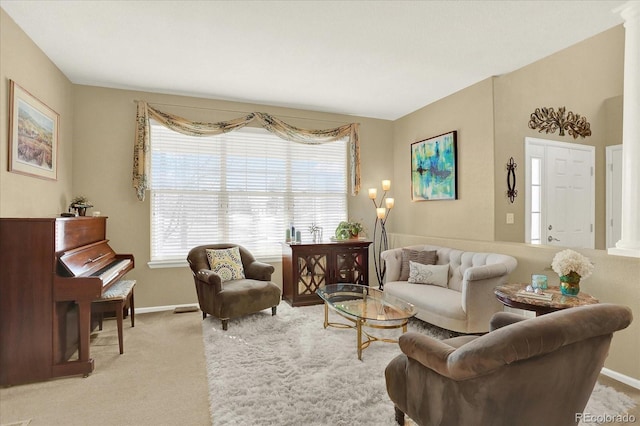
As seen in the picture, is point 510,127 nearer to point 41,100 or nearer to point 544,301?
point 544,301

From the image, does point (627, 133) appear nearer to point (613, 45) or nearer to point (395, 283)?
point (613, 45)

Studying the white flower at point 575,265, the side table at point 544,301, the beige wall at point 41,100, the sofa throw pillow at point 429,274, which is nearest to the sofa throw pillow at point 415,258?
the sofa throw pillow at point 429,274

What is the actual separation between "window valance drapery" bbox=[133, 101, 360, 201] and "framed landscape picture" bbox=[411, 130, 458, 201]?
888mm

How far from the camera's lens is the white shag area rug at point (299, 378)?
209cm

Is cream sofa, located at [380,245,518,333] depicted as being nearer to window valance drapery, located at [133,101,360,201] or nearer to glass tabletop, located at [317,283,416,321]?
glass tabletop, located at [317,283,416,321]

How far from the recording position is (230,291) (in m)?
3.67

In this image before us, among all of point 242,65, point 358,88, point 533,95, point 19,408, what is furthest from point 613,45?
point 19,408

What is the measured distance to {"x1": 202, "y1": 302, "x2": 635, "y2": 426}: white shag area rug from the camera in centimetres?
209

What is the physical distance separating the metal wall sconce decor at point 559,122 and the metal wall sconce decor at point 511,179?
1.80 feet

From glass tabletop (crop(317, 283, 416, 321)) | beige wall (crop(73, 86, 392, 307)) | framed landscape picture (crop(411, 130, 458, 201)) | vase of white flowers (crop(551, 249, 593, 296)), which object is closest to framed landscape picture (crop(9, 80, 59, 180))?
beige wall (crop(73, 86, 392, 307))

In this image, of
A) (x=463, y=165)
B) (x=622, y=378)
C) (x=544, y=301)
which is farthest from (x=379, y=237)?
(x=622, y=378)

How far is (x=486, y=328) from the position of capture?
121 inches

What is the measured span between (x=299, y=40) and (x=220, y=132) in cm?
196

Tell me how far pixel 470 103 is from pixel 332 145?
2071 mm
